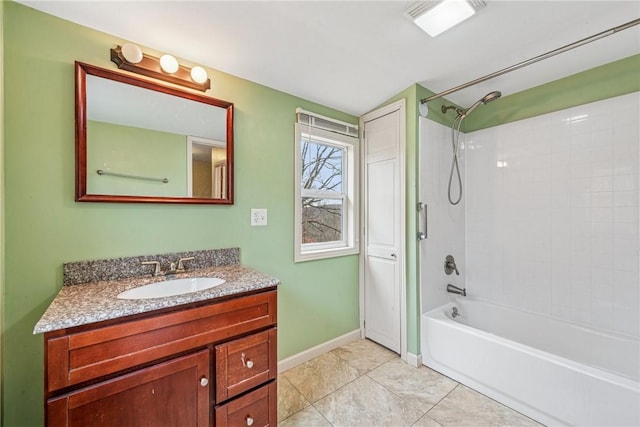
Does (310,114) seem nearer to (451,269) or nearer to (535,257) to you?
(451,269)

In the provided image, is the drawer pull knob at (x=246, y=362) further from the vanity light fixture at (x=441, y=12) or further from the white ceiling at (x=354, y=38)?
the vanity light fixture at (x=441, y=12)

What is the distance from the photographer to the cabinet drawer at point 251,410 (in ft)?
3.84

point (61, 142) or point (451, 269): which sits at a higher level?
point (61, 142)

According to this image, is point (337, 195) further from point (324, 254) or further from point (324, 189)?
point (324, 254)

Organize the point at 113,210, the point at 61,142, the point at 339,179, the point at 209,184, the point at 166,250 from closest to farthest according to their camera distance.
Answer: the point at 61,142 < the point at 113,210 < the point at 166,250 < the point at 209,184 < the point at 339,179

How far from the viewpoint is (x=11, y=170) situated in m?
1.19

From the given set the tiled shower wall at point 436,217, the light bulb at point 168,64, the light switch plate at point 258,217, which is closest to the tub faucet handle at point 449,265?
the tiled shower wall at point 436,217

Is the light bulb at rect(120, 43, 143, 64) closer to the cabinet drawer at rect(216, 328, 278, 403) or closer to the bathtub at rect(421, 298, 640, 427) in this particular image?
the cabinet drawer at rect(216, 328, 278, 403)

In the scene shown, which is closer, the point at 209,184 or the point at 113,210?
the point at 113,210

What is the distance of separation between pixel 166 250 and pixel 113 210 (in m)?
0.34

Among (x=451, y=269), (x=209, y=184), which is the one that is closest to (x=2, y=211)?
(x=209, y=184)

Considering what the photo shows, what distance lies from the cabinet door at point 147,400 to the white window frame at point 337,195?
43.0 inches

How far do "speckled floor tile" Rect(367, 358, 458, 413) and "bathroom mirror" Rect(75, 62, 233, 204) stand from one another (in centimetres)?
169

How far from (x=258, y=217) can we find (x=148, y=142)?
31.3 inches
